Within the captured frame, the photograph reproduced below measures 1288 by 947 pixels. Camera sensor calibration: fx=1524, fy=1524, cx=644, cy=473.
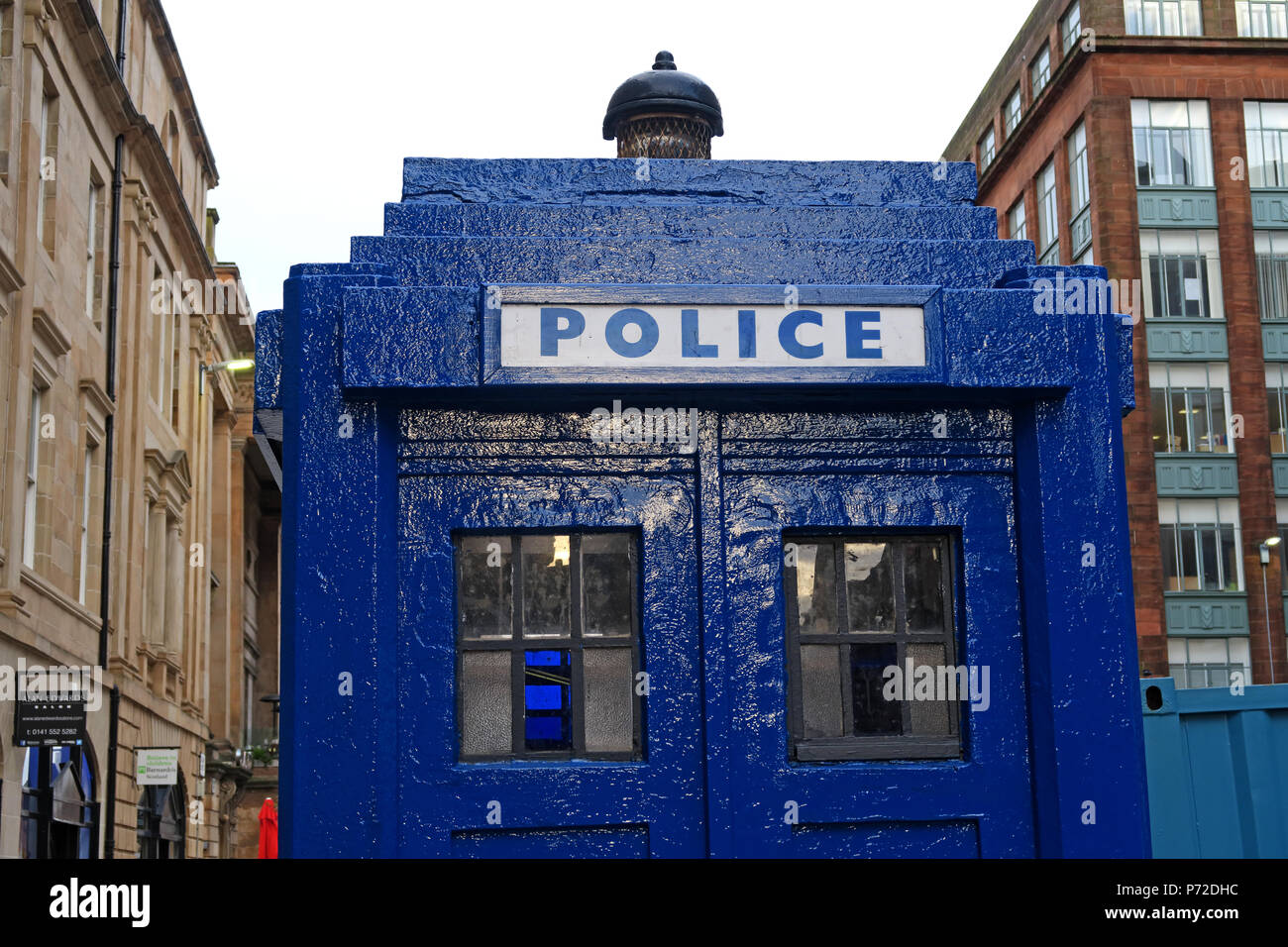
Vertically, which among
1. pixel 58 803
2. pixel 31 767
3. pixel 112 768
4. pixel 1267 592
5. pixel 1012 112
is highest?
pixel 1012 112

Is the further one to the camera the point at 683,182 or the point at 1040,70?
the point at 1040,70

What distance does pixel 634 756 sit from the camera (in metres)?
7.00

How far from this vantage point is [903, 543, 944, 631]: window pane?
723 centimetres

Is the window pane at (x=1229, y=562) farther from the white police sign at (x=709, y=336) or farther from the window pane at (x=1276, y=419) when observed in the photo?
the white police sign at (x=709, y=336)

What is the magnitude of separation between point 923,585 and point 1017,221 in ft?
171

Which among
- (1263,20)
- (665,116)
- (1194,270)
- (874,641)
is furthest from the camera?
(1263,20)

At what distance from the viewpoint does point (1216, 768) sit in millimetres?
8320

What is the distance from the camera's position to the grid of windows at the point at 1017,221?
56219mm

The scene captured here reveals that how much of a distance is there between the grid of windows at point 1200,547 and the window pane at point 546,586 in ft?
136

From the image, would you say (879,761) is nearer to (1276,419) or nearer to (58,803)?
(58,803)

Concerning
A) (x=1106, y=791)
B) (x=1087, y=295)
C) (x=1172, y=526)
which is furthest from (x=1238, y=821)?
(x=1172, y=526)

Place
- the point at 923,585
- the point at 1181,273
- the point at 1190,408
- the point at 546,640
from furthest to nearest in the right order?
the point at 1181,273
the point at 1190,408
the point at 923,585
the point at 546,640

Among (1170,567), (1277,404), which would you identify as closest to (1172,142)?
(1277,404)

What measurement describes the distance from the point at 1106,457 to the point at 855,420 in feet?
3.91
